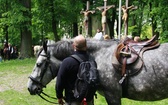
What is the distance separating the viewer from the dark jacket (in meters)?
4.35

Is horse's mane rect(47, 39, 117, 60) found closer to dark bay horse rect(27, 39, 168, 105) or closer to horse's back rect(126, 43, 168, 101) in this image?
dark bay horse rect(27, 39, 168, 105)

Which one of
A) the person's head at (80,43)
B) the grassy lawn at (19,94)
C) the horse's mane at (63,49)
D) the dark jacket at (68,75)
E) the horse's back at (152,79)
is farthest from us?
the grassy lawn at (19,94)

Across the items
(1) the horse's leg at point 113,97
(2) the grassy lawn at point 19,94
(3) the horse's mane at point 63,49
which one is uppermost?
(3) the horse's mane at point 63,49

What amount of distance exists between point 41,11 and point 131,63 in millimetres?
19573

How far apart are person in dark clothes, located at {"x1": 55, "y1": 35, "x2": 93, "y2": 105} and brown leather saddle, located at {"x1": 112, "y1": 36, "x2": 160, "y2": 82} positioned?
0.49m

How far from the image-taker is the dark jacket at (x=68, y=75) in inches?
171

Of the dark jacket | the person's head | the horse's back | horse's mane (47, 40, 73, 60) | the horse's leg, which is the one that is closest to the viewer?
the dark jacket

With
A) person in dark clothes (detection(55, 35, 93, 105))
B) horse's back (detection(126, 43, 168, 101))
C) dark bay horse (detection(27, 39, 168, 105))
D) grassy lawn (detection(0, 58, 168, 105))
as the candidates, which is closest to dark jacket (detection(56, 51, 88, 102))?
person in dark clothes (detection(55, 35, 93, 105))

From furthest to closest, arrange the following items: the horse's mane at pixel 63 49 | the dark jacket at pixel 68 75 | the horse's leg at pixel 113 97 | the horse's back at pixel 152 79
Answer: the horse's mane at pixel 63 49, the horse's leg at pixel 113 97, the horse's back at pixel 152 79, the dark jacket at pixel 68 75

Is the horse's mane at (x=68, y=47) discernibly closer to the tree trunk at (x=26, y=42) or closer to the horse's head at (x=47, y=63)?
the horse's head at (x=47, y=63)

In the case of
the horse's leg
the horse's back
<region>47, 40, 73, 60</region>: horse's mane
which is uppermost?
<region>47, 40, 73, 60</region>: horse's mane

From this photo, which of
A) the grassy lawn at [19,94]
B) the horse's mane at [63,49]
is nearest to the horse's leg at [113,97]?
the horse's mane at [63,49]

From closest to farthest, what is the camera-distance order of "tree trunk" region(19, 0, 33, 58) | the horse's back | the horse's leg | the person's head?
the person's head
the horse's back
the horse's leg
"tree trunk" region(19, 0, 33, 58)

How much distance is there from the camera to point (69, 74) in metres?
4.41
